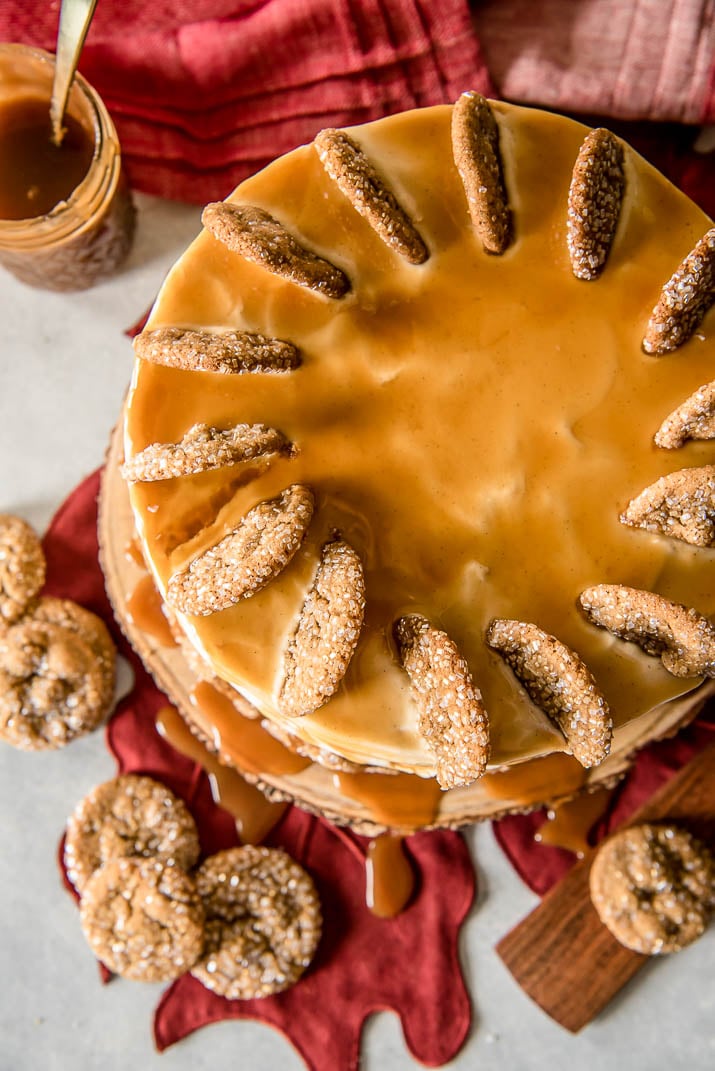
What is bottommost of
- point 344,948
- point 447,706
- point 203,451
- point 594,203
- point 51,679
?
point 344,948

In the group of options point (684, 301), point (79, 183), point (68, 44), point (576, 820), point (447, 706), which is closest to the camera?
point (447, 706)

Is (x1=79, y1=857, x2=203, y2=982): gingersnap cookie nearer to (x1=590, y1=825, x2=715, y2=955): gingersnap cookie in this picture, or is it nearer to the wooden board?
the wooden board

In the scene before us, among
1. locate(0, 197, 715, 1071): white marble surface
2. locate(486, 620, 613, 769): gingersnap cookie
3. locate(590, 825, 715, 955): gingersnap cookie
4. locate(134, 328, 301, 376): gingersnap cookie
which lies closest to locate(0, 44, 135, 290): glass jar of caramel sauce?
locate(134, 328, 301, 376): gingersnap cookie

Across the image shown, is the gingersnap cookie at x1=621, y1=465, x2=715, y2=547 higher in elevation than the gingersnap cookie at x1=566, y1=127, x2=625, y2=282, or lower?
lower

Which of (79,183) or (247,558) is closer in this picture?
(247,558)

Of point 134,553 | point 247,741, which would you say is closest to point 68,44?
point 134,553

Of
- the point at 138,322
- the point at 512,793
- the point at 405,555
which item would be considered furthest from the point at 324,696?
the point at 138,322

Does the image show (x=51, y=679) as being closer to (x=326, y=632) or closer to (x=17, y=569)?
(x=17, y=569)

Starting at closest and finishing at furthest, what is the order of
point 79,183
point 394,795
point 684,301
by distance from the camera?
point 684,301 < point 394,795 < point 79,183
